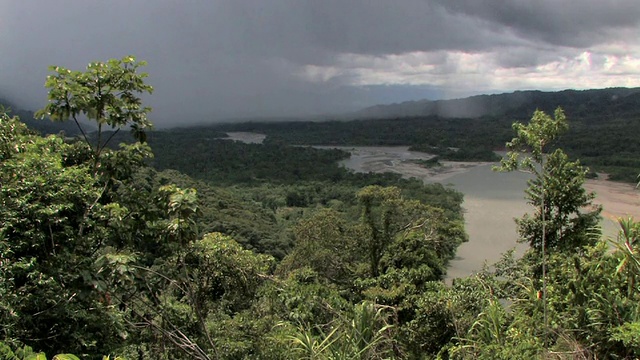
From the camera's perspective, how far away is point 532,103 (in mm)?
140875

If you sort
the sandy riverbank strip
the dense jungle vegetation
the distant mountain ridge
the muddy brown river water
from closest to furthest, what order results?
the dense jungle vegetation, the muddy brown river water, the sandy riverbank strip, the distant mountain ridge

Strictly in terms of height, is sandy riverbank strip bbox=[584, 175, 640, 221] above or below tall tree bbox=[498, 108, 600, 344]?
below

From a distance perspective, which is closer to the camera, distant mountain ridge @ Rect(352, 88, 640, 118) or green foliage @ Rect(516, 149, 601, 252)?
green foliage @ Rect(516, 149, 601, 252)

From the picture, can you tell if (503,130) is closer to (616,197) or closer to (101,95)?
(616,197)

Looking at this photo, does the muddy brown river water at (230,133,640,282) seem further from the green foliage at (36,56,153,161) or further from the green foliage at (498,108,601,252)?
the green foliage at (36,56,153,161)

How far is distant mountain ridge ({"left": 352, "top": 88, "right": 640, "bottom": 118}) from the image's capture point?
119 metres

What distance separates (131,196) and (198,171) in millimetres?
71087

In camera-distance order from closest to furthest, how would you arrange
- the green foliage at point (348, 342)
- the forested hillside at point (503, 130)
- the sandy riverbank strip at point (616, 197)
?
the green foliage at point (348, 342), the sandy riverbank strip at point (616, 197), the forested hillside at point (503, 130)

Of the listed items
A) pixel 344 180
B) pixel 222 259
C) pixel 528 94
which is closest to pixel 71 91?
pixel 222 259

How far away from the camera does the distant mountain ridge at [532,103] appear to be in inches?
4675

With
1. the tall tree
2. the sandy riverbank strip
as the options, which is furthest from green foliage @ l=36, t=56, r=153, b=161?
the sandy riverbank strip

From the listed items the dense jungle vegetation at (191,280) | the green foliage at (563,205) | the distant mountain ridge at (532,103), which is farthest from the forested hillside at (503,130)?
the dense jungle vegetation at (191,280)

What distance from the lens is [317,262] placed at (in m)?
14.2

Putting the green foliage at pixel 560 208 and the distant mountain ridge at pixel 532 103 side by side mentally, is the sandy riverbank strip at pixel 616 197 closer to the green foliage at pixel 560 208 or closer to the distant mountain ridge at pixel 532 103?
the green foliage at pixel 560 208
